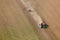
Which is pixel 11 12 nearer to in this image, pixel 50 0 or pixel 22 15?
pixel 22 15

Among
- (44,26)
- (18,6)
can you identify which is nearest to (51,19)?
(44,26)

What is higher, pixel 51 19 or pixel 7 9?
pixel 7 9

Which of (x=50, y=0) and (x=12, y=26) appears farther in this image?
(x=50, y=0)

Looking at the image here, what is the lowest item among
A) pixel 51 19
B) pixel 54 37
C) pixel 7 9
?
pixel 54 37
